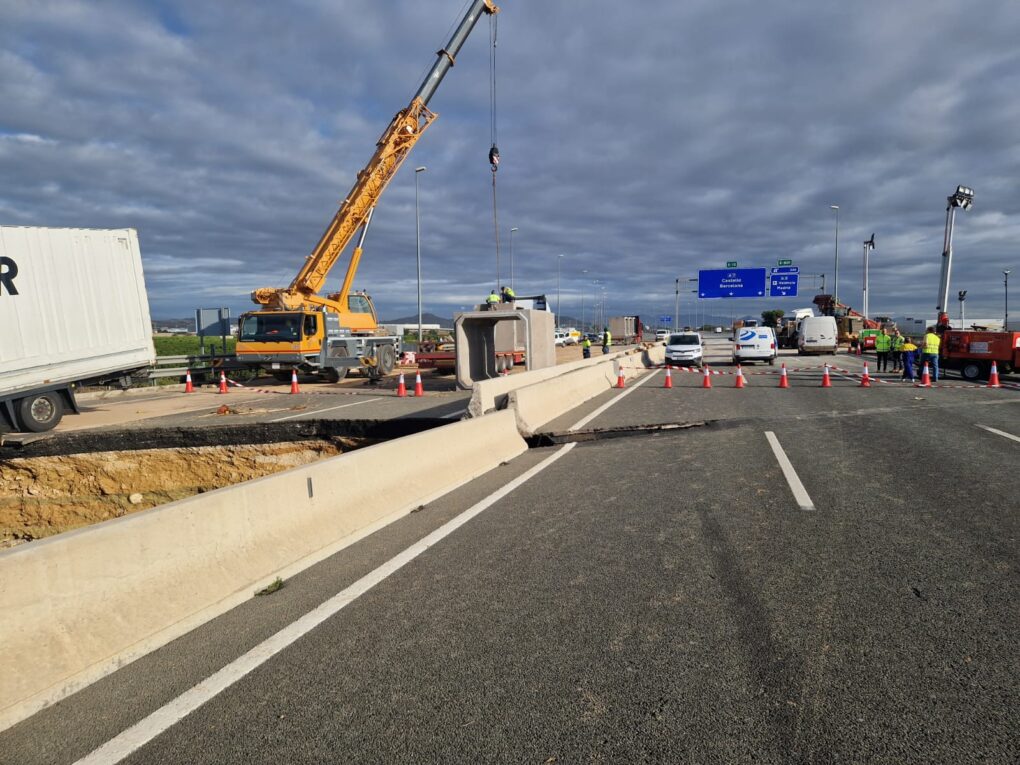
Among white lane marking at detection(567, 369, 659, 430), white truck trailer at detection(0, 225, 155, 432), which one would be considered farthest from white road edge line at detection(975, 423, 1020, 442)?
white truck trailer at detection(0, 225, 155, 432)

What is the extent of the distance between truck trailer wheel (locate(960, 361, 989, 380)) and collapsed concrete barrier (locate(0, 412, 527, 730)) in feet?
74.2

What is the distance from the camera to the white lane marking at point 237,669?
267cm

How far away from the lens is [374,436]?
12.4 meters

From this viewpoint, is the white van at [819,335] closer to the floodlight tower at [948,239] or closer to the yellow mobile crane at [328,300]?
the floodlight tower at [948,239]

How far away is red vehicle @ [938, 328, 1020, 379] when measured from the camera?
20578 mm

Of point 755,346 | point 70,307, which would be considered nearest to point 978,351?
point 755,346

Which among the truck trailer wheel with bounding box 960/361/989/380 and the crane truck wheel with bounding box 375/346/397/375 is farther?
the crane truck wheel with bounding box 375/346/397/375

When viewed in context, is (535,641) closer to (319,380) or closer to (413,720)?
(413,720)

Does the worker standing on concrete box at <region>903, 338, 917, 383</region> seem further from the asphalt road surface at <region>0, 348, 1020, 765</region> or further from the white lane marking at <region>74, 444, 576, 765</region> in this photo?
the white lane marking at <region>74, 444, 576, 765</region>

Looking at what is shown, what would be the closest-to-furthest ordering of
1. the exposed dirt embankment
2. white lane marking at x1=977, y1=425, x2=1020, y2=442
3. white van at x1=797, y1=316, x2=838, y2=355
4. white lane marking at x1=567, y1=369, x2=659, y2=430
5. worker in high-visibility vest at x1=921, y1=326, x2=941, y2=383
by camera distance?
1. white lane marking at x1=977, y1=425, x2=1020, y2=442
2. the exposed dirt embankment
3. white lane marking at x1=567, y1=369, x2=659, y2=430
4. worker in high-visibility vest at x1=921, y1=326, x2=941, y2=383
5. white van at x1=797, y1=316, x2=838, y2=355

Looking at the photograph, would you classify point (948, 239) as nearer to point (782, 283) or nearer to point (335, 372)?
point (782, 283)

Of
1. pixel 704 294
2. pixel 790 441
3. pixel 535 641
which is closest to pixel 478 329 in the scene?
pixel 790 441

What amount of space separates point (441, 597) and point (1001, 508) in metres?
5.23

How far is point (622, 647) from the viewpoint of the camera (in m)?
3.42
